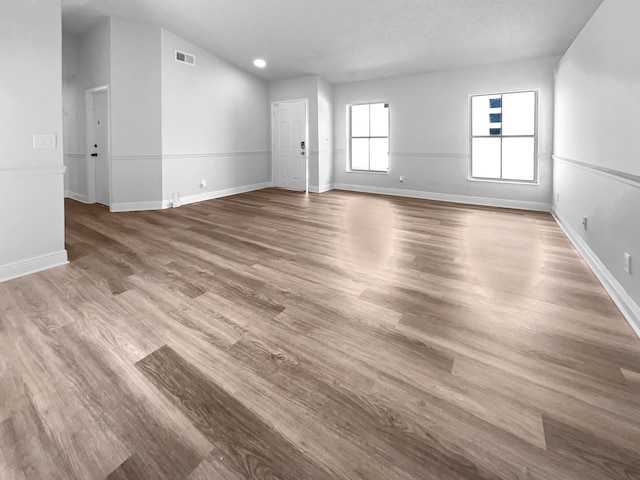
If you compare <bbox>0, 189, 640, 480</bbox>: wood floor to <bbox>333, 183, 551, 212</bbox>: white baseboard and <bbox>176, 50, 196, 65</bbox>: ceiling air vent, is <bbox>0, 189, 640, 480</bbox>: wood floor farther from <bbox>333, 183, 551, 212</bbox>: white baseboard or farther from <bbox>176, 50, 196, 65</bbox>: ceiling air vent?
<bbox>176, 50, 196, 65</bbox>: ceiling air vent

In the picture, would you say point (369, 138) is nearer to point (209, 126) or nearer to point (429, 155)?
point (429, 155)

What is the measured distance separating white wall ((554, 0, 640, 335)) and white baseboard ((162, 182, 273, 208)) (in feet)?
19.1

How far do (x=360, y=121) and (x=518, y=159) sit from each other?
3.45 meters

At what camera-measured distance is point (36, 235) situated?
9.23 feet

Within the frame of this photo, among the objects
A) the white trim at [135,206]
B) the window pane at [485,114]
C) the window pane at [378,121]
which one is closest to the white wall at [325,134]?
the window pane at [378,121]

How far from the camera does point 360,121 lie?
7777 millimetres

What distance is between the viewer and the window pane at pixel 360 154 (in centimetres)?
777

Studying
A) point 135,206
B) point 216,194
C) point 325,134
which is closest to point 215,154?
point 216,194

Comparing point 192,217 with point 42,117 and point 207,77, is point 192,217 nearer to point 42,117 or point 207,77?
point 42,117

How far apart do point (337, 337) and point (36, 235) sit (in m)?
2.74

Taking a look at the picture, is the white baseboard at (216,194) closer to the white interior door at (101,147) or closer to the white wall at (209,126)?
the white wall at (209,126)

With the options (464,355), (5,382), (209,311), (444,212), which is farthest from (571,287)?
(5,382)

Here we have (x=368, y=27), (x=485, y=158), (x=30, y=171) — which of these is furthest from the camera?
(x=485, y=158)

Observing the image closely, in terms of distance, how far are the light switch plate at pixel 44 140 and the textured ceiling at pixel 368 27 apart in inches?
118
